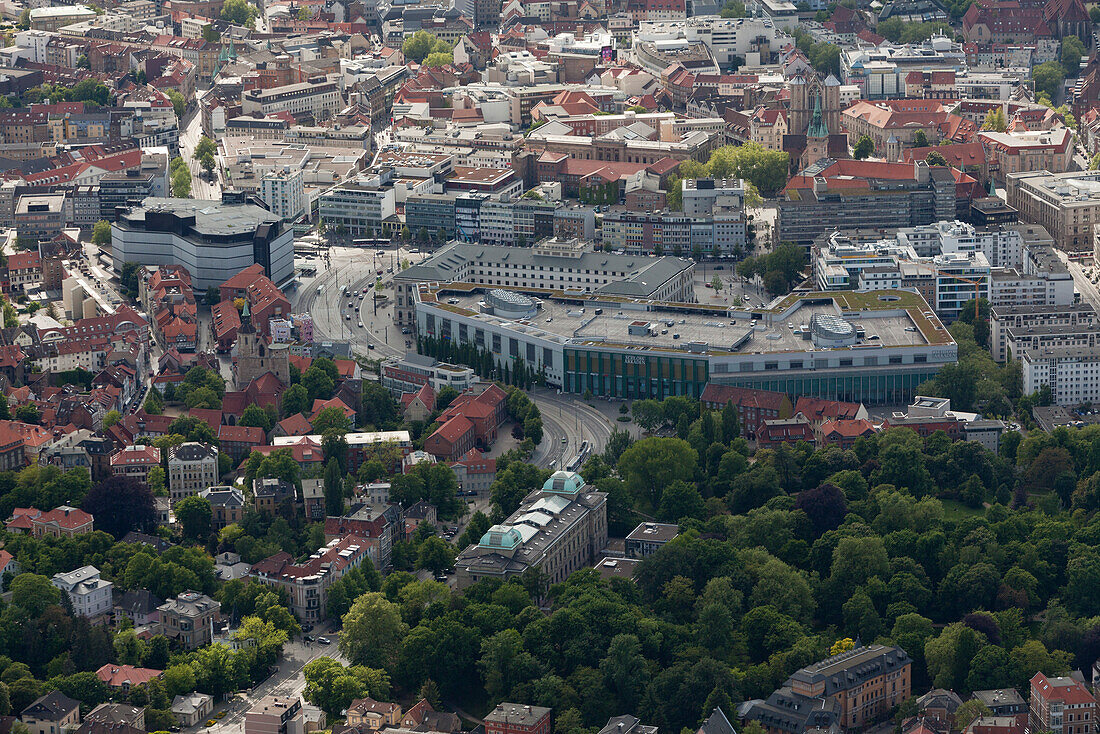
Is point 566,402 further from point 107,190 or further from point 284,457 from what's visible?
point 107,190

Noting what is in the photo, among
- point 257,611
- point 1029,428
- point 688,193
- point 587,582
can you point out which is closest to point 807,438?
point 1029,428

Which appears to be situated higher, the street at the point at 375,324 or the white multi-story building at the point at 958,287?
the white multi-story building at the point at 958,287

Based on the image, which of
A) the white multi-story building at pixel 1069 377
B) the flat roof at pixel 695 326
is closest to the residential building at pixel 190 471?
the flat roof at pixel 695 326

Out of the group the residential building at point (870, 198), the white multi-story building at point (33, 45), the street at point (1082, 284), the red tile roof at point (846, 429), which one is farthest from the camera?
the white multi-story building at point (33, 45)

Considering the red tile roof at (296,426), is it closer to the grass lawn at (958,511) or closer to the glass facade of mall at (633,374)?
the glass facade of mall at (633,374)

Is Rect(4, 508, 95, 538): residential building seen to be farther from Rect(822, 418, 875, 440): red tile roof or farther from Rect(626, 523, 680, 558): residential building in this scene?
Rect(822, 418, 875, 440): red tile roof

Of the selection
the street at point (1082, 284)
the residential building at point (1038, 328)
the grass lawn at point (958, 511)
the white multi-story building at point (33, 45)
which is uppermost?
the white multi-story building at point (33, 45)

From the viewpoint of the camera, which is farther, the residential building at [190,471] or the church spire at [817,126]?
the church spire at [817,126]
